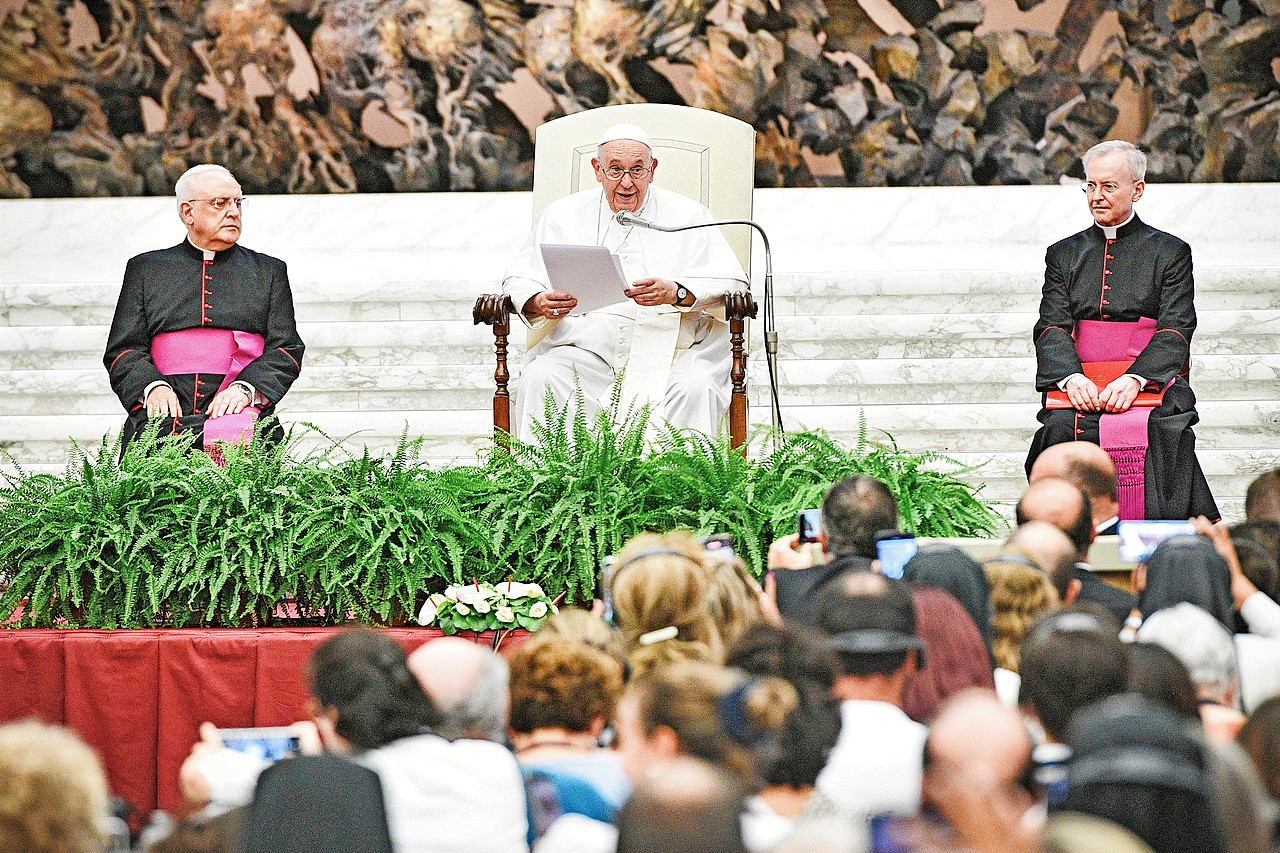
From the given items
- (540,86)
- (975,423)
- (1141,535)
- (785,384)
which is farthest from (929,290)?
(1141,535)

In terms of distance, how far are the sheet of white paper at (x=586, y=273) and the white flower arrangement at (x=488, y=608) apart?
1775 millimetres

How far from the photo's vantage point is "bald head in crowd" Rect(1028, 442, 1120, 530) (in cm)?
438

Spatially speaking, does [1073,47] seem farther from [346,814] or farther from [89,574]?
[346,814]

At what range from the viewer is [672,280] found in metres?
6.60

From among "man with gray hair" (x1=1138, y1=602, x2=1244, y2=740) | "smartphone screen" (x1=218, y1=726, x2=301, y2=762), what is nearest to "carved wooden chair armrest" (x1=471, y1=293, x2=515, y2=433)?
"smartphone screen" (x1=218, y1=726, x2=301, y2=762)

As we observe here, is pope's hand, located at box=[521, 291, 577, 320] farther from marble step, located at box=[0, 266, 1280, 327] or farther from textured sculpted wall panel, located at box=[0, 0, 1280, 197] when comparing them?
textured sculpted wall panel, located at box=[0, 0, 1280, 197]

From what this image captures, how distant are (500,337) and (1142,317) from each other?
2.57 meters

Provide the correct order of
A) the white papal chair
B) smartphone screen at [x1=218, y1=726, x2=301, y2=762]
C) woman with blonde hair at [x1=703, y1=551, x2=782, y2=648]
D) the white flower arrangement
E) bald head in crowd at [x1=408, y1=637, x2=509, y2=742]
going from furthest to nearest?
the white papal chair
the white flower arrangement
woman with blonde hair at [x1=703, y1=551, x2=782, y2=648]
smartphone screen at [x1=218, y1=726, x2=301, y2=762]
bald head in crowd at [x1=408, y1=637, x2=509, y2=742]

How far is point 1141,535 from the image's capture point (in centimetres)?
429

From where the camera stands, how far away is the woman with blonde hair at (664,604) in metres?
3.08

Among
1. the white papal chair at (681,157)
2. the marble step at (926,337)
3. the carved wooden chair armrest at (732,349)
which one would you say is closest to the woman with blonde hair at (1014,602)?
the carved wooden chair armrest at (732,349)

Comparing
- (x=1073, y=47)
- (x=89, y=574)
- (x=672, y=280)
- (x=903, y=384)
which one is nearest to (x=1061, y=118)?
(x=1073, y=47)

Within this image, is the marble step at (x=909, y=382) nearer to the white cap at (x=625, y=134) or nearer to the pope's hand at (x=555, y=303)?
the white cap at (x=625, y=134)

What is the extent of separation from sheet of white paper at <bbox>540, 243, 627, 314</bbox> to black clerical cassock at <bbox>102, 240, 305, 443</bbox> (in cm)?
114
